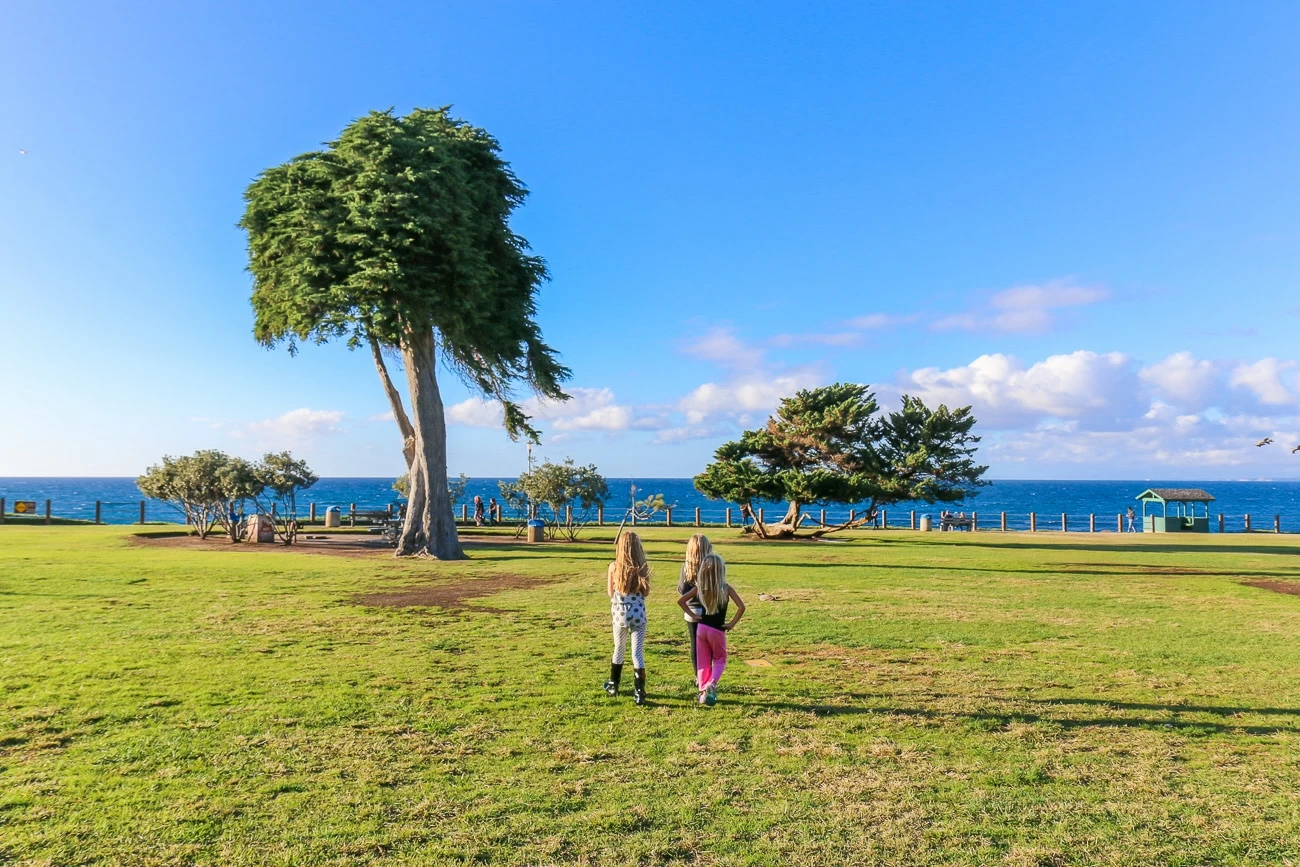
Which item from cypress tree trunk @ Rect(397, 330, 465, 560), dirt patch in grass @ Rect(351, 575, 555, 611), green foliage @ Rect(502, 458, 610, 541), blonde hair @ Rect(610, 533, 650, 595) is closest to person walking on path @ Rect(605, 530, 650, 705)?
blonde hair @ Rect(610, 533, 650, 595)

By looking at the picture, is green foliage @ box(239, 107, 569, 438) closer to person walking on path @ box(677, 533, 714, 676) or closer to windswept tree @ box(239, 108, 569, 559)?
windswept tree @ box(239, 108, 569, 559)

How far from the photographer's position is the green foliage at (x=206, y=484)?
30203 millimetres

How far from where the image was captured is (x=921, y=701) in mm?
7555

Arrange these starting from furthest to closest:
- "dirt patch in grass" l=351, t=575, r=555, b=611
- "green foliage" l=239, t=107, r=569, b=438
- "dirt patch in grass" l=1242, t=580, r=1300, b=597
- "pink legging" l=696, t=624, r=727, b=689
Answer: "green foliage" l=239, t=107, r=569, b=438
"dirt patch in grass" l=1242, t=580, r=1300, b=597
"dirt patch in grass" l=351, t=575, r=555, b=611
"pink legging" l=696, t=624, r=727, b=689

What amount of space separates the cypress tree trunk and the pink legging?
1827 centimetres

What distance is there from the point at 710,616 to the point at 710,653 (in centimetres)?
34

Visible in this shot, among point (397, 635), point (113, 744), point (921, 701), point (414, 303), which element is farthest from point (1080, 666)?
point (414, 303)

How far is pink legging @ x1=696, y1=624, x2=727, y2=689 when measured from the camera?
7.39 meters

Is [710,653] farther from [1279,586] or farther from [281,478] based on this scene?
[281,478]

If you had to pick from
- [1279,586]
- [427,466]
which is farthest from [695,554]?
[427,466]

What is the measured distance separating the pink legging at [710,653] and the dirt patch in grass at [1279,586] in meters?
14.5

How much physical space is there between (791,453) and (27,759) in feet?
109

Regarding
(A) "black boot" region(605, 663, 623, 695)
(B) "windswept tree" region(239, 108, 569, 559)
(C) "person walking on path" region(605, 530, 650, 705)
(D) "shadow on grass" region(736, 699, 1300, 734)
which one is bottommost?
(D) "shadow on grass" region(736, 699, 1300, 734)

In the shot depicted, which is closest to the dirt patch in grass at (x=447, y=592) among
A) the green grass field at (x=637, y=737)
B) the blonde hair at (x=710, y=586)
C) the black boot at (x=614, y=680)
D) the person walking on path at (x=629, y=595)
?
the green grass field at (x=637, y=737)
